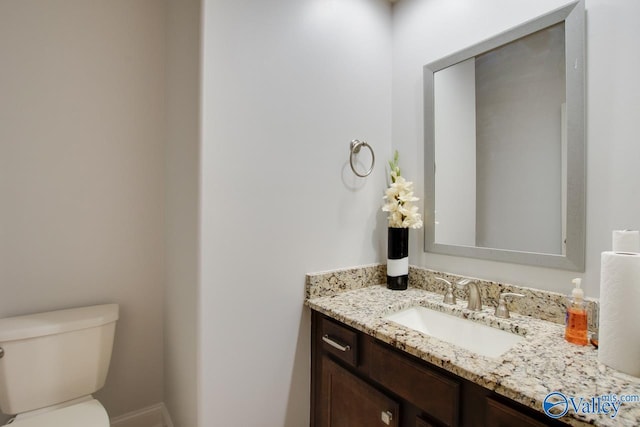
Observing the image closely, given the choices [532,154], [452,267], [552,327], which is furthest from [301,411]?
[532,154]

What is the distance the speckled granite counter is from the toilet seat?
0.94 metres

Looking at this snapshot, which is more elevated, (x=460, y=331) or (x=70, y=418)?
(x=460, y=331)

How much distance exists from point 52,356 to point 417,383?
1494mm

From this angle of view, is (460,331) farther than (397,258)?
No

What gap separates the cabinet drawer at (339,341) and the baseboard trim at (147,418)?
1036 mm

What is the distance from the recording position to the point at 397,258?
1.48 m

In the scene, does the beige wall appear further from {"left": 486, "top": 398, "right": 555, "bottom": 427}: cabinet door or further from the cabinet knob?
{"left": 486, "top": 398, "right": 555, "bottom": 427}: cabinet door

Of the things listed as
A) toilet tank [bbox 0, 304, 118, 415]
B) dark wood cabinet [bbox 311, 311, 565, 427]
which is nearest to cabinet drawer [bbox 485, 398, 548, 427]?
dark wood cabinet [bbox 311, 311, 565, 427]

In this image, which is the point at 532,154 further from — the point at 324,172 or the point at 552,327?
the point at 324,172

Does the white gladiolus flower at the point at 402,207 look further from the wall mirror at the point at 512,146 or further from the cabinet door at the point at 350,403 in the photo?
the cabinet door at the point at 350,403

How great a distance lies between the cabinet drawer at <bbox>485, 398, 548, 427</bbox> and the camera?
0.68 m

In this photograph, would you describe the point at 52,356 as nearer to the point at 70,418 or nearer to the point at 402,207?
the point at 70,418

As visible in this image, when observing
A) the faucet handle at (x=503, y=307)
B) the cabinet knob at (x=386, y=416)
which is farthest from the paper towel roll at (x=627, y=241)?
the cabinet knob at (x=386, y=416)

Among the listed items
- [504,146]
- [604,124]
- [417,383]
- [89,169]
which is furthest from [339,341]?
[89,169]
